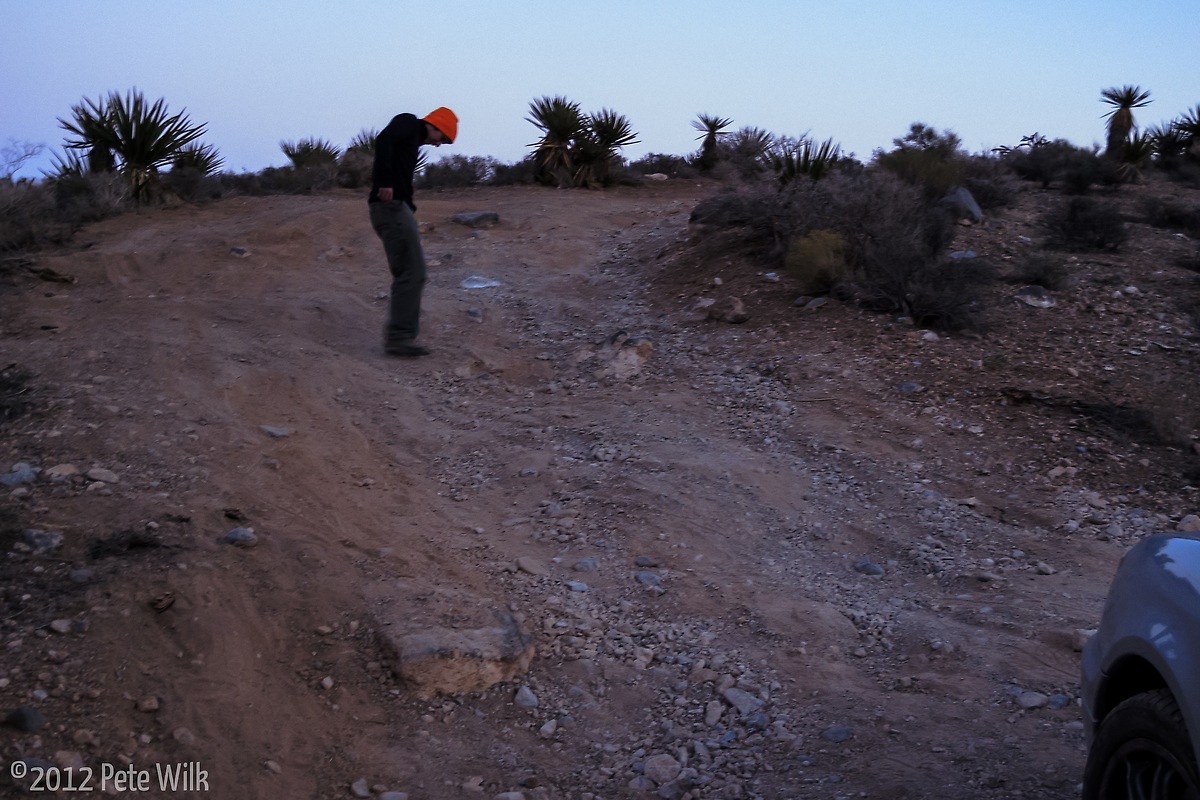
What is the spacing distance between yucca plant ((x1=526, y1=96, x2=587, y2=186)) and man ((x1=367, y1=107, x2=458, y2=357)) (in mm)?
9202

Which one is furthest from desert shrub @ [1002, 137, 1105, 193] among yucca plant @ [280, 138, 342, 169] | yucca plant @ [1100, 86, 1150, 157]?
yucca plant @ [280, 138, 342, 169]

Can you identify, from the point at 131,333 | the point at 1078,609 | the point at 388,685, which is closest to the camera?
the point at 388,685

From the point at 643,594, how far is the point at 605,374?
10.2ft

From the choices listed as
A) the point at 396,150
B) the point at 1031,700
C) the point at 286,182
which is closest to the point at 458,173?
the point at 286,182

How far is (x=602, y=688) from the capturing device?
3.89 meters

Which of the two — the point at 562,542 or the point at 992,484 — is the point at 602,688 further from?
the point at 992,484

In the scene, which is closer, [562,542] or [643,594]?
[643,594]

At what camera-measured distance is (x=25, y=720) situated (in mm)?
3080

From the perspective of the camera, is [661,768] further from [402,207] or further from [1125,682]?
[402,207]

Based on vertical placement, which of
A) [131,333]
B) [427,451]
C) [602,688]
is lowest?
[602,688]

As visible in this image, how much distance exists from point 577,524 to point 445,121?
3585 mm

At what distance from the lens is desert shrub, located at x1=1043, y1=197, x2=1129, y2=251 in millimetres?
10148

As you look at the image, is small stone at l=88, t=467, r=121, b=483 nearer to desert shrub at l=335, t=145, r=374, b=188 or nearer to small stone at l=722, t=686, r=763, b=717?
small stone at l=722, t=686, r=763, b=717

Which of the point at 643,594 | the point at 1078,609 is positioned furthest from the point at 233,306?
the point at 1078,609
